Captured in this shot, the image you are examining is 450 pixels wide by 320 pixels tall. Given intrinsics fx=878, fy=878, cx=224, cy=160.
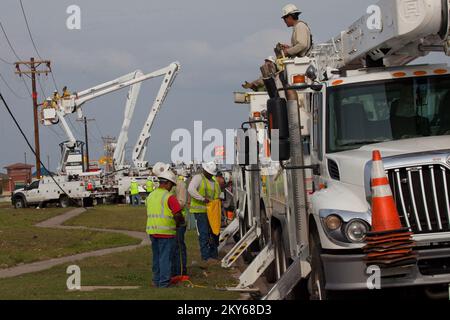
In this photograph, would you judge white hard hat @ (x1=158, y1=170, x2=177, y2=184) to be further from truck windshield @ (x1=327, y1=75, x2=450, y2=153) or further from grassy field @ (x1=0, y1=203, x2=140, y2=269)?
grassy field @ (x1=0, y1=203, x2=140, y2=269)

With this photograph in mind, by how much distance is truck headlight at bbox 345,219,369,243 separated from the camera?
26.2 ft

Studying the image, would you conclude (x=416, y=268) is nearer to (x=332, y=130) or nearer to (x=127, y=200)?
(x=332, y=130)

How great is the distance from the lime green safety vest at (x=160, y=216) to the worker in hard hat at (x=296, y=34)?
2.98 metres

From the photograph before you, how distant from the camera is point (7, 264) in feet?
60.7

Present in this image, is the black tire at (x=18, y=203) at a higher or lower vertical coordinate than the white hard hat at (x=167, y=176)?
lower

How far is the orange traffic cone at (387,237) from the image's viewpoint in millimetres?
7688

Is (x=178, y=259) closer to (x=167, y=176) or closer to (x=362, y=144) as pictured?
(x=167, y=176)

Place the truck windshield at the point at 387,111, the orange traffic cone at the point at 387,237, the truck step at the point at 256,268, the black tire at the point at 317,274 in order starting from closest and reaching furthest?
the orange traffic cone at the point at 387,237 < the black tire at the point at 317,274 < the truck windshield at the point at 387,111 < the truck step at the point at 256,268

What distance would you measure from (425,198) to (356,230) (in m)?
0.71

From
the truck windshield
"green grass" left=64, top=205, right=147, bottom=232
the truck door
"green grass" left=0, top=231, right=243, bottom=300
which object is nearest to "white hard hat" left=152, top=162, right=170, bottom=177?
"green grass" left=0, top=231, right=243, bottom=300

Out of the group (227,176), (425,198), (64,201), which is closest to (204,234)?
(425,198)

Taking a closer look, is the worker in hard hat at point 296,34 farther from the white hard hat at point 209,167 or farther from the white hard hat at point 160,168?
the white hard hat at point 209,167

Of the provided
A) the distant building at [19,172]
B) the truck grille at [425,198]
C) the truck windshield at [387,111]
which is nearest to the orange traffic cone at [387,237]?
the truck grille at [425,198]
